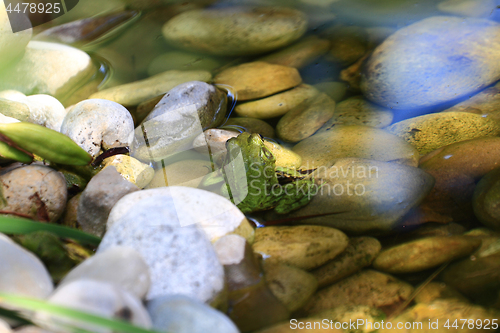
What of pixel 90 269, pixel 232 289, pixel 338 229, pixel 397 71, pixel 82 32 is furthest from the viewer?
pixel 82 32

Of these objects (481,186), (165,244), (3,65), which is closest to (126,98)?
(3,65)

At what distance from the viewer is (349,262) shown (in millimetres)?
1892

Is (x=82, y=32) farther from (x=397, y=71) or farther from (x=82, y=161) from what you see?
(x=397, y=71)

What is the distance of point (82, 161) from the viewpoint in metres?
2.36

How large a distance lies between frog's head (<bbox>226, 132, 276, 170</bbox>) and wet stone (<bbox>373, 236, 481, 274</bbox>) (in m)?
1.11

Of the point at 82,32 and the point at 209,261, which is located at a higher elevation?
the point at 82,32

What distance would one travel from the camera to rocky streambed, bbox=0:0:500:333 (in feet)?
4.93

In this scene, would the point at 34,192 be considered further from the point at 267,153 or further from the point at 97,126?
the point at 267,153

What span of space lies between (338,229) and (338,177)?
471mm

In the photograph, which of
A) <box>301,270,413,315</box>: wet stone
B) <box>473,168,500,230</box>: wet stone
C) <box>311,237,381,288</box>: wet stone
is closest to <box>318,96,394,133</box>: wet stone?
<box>473,168,500,230</box>: wet stone

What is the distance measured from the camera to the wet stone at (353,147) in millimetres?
2541

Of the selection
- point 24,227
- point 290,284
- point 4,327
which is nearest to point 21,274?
point 4,327

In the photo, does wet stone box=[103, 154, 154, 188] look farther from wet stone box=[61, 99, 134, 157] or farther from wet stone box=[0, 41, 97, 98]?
wet stone box=[0, 41, 97, 98]

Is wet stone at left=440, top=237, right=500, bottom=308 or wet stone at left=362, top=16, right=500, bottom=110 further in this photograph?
wet stone at left=362, top=16, right=500, bottom=110
